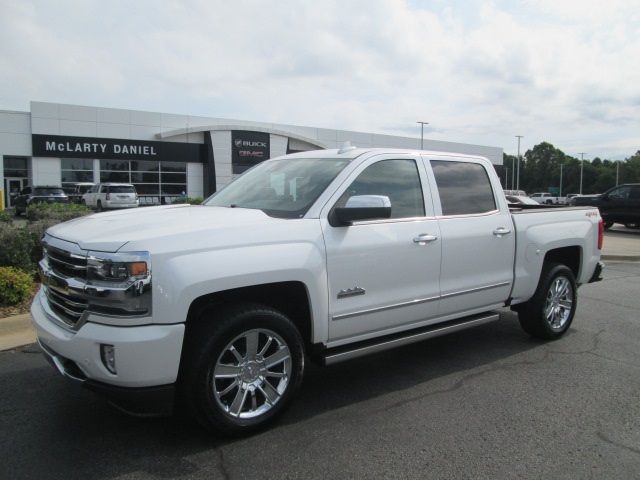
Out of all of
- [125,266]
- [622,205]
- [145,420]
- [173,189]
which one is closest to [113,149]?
[173,189]

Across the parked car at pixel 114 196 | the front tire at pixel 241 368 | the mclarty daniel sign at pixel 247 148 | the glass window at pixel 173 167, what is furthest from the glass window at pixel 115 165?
the front tire at pixel 241 368

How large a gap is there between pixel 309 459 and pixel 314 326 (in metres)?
0.89

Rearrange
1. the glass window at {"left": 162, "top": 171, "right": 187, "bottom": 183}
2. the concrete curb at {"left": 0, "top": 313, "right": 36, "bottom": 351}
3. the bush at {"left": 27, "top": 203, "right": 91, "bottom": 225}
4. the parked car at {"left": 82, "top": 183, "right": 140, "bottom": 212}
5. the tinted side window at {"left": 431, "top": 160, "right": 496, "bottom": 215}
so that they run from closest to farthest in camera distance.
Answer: the tinted side window at {"left": 431, "top": 160, "right": 496, "bottom": 215} → the concrete curb at {"left": 0, "top": 313, "right": 36, "bottom": 351} → the bush at {"left": 27, "top": 203, "right": 91, "bottom": 225} → the parked car at {"left": 82, "top": 183, "right": 140, "bottom": 212} → the glass window at {"left": 162, "top": 171, "right": 187, "bottom": 183}

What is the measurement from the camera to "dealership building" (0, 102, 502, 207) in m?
A: 34.2

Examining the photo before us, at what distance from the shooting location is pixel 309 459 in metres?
3.25

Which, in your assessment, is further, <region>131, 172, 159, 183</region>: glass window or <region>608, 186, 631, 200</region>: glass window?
<region>131, 172, 159, 183</region>: glass window

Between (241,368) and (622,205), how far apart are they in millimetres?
22096

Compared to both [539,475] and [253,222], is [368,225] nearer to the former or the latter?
[253,222]

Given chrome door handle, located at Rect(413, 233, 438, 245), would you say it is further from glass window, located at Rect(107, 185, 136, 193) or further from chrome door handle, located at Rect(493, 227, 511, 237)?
glass window, located at Rect(107, 185, 136, 193)

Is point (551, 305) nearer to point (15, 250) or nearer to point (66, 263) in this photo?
point (66, 263)

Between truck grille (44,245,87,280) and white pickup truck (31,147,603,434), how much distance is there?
1 cm

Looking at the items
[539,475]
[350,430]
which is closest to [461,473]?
[539,475]

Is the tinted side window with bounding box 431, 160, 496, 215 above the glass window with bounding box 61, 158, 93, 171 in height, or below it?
below

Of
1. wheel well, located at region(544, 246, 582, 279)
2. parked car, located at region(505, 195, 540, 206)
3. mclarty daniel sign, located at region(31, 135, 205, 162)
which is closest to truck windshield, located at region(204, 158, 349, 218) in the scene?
wheel well, located at region(544, 246, 582, 279)
